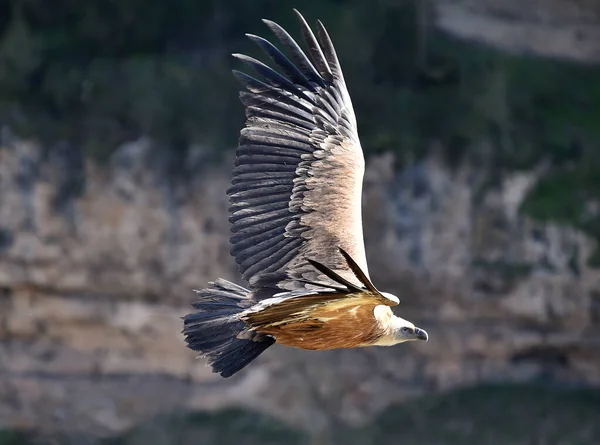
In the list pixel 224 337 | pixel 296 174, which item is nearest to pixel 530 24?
pixel 296 174

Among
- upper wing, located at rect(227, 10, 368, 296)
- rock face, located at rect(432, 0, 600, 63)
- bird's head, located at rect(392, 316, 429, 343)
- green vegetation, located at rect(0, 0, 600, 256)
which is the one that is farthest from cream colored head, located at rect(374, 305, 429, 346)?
rock face, located at rect(432, 0, 600, 63)

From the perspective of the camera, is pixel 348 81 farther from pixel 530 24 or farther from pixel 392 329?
pixel 392 329

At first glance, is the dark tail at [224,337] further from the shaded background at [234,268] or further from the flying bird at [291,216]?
the shaded background at [234,268]

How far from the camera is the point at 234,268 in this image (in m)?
15.4

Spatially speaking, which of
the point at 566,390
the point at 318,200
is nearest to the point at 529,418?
the point at 566,390

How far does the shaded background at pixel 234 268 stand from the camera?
15.2 m

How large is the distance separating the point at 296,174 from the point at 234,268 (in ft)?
30.7

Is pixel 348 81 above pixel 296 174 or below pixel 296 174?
above

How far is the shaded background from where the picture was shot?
15227 millimetres

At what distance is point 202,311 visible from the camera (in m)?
6.00

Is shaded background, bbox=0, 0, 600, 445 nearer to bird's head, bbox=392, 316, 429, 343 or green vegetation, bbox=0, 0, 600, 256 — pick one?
green vegetation, bbox=0, 0, 600, 256

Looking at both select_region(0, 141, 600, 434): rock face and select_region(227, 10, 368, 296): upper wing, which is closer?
select_region(227, 10, 368, 296): upper wing

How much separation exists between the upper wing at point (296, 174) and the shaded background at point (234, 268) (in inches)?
351

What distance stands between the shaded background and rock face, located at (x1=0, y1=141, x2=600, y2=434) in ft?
0.08
